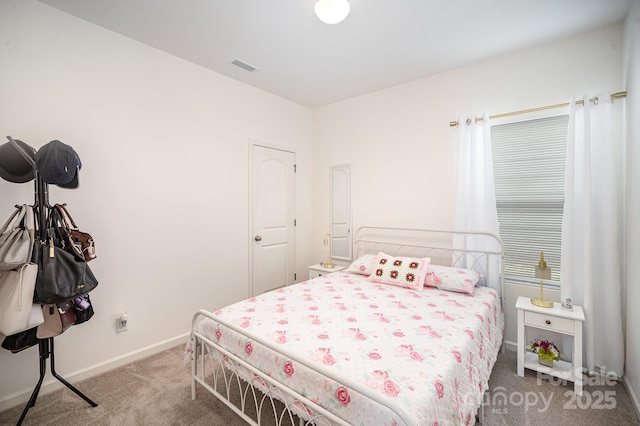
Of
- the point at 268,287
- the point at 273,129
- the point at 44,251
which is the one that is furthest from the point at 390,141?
the point at 44,251

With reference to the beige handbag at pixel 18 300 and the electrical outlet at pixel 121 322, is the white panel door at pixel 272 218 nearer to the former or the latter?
the electrical outlet at pixel 121 322

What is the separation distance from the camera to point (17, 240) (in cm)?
165

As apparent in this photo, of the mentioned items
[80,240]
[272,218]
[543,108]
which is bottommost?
[80,240]

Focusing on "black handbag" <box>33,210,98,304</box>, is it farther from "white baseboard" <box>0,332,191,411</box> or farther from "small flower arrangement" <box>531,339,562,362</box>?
"small flower arrangement" <box>531,339,562,362</box>

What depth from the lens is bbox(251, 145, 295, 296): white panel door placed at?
3615 mm

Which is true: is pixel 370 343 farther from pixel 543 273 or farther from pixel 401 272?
pixel 543 273

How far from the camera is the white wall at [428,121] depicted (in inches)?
97.3

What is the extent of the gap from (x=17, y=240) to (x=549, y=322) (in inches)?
142

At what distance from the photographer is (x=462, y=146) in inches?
116

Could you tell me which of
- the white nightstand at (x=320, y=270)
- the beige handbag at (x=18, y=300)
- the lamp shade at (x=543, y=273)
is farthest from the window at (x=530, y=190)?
the beige handbag at (x=18, y=300)

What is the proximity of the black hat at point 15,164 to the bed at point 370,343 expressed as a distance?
1.44 m

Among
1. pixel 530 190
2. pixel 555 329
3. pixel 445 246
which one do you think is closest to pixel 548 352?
pixel 555 329

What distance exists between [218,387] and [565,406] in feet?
7.96

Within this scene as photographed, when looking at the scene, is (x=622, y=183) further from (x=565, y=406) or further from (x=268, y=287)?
(x=268, y=287)
